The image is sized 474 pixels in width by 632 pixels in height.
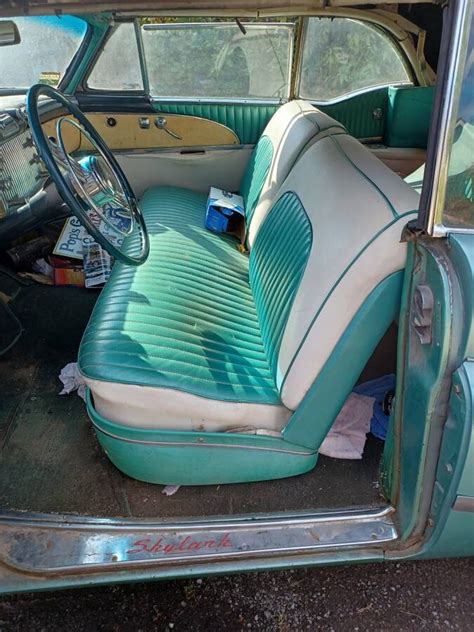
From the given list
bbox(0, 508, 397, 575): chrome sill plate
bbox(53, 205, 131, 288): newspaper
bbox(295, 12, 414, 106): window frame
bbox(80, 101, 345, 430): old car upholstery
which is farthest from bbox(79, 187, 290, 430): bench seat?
bbox(295, 12, 414, 106): window frame

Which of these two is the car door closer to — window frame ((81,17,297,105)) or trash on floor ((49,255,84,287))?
window frame ((81,17,297,105))

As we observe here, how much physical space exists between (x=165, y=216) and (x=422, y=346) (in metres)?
1.66

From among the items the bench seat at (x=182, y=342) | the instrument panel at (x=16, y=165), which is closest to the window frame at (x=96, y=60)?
the instrument panel at (x=16, y=165)

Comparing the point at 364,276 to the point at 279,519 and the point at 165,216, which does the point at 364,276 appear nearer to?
the point at 279,519

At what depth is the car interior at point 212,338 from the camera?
1.40 m

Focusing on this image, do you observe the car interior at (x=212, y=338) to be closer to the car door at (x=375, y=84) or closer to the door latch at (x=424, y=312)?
the door latch at (x=424, y=312)

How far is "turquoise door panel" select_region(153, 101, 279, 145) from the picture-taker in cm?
309

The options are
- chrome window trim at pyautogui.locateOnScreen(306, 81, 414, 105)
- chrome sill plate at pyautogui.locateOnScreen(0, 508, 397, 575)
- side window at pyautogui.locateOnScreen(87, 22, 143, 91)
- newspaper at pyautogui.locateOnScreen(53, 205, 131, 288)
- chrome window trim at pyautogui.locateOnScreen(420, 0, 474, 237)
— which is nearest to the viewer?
chrome window trim at pyautogui.locateOnScreen(420, 0, 474, 237)

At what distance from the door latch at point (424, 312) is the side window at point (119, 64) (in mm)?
2411

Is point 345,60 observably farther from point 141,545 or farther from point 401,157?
point 141,545

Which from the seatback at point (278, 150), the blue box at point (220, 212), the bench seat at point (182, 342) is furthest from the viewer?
the blue box at point (220, 212)

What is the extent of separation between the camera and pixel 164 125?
3.06 meters

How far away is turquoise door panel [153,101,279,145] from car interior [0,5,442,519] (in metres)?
0.38

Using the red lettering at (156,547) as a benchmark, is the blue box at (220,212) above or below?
above
